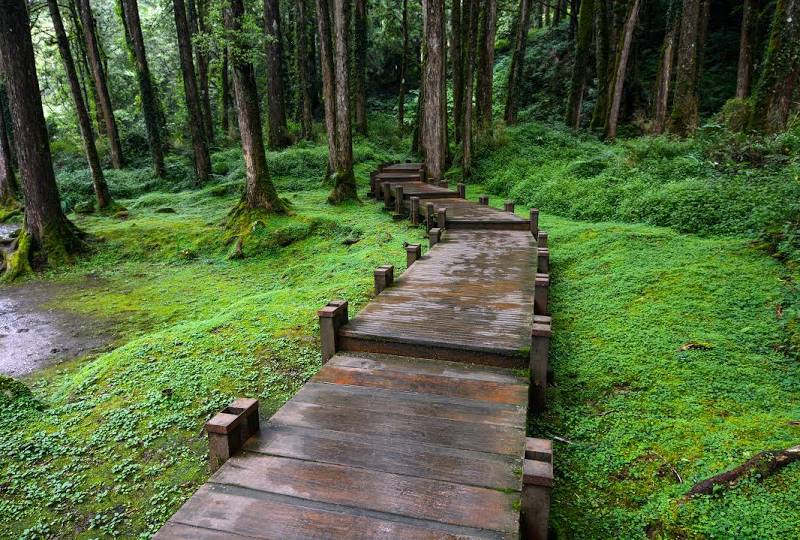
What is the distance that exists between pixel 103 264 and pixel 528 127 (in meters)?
16.0

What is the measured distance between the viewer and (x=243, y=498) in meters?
2.73

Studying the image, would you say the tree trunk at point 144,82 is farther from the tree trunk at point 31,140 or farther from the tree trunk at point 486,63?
the tree trunk at point 486,63

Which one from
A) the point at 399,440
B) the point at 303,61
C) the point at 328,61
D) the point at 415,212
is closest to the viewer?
the point at 399,440

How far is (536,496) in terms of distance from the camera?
2502 mm

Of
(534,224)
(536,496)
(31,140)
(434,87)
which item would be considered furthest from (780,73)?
(31,140)

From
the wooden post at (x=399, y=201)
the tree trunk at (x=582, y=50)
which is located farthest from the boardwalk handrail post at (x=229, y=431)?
the tree trunk at (x=582, y=50)

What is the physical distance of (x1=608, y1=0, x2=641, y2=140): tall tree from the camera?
16812mm

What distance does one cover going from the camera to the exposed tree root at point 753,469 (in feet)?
10.1

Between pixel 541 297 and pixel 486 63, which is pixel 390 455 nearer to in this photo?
pixel 541 297

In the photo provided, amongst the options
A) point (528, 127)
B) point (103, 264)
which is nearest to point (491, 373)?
point (103, 264)

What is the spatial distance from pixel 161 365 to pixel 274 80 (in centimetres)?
2083

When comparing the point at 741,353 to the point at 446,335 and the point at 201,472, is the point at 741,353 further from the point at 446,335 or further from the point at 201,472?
the point at 201,472

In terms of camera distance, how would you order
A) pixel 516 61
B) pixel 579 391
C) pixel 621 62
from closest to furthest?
pixel 579 391, pixel 621 62, pixel 516 61

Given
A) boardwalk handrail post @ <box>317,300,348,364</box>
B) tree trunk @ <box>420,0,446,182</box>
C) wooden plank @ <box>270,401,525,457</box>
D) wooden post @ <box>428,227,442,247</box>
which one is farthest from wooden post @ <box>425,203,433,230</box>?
wooden plank @ <box>270,401,525,457</box>
